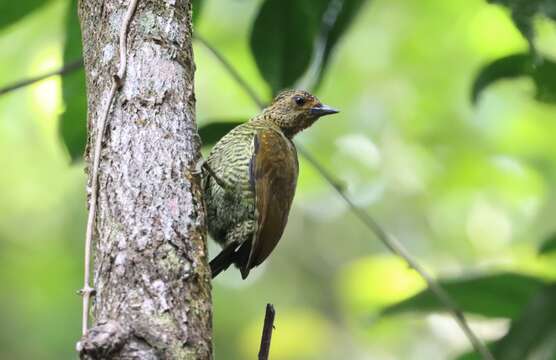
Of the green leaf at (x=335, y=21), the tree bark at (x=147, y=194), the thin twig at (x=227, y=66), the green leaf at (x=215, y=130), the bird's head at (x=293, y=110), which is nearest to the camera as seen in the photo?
the tree bark at (x=147, y=194)

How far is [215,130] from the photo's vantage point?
3543 mm

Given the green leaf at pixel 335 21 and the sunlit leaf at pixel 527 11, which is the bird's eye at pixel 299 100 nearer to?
the green leaf at pixel 335 21

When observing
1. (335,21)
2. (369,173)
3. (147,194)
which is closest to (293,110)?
(335,21)

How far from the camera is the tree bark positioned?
174 centimetres

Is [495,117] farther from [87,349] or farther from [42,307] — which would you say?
[87,349]

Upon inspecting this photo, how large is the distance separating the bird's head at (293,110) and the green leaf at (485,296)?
4.05ft

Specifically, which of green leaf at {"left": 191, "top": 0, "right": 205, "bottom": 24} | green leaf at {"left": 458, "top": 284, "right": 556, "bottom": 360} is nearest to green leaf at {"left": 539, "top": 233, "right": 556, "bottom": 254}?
green leaf at {"left": 458, "top": 284, "right": 556, "bottom": 360}

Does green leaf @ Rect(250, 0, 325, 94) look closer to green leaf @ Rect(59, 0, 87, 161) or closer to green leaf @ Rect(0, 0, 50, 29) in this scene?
green leaf @ Rect(59, 0, 87, 161)

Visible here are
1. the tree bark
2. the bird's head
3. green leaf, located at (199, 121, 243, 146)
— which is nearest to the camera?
the tree bark

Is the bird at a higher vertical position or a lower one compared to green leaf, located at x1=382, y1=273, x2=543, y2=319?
higher

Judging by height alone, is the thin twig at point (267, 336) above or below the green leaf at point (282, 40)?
below

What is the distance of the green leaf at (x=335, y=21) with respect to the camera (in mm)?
3635

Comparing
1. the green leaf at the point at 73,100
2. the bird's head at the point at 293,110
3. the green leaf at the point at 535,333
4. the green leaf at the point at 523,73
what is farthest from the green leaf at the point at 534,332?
the green leaf at the point at 73,100

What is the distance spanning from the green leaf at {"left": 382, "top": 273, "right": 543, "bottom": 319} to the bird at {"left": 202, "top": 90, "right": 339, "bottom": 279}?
56 centimetres
